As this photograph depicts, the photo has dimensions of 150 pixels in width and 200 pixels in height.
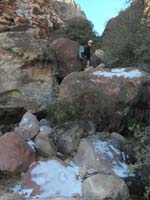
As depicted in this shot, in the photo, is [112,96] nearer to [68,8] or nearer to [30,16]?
[30,16]

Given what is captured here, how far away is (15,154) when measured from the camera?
8.02 meters

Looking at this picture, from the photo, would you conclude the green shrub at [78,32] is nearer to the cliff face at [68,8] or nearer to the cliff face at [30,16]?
the cliff face at [30,16]

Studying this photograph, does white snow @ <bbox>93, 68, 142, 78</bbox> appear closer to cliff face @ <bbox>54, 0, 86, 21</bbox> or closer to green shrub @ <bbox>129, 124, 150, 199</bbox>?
green shrub @ <bbox>129, 124, 150, 199</bbox>

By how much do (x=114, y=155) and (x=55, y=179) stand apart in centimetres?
150

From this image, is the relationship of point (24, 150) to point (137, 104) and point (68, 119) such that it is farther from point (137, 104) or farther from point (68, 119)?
point (137, 104)

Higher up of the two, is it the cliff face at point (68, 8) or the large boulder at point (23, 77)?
the cliff face at point (68, 8)

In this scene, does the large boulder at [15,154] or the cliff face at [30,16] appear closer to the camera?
the large boulder at [15,154]

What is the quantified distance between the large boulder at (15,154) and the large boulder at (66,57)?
15.9ft

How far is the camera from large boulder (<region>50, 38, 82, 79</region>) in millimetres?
13120

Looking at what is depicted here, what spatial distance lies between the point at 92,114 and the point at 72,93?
78 centimetres

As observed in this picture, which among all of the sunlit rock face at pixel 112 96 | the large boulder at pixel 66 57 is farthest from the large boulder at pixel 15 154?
the large boulder at pixel 66 57

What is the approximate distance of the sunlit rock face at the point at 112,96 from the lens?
917 cm

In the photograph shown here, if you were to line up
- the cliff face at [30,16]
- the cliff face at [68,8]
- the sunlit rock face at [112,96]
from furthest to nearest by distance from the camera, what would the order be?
the cliff face at [68,8] < the cliff face at [30,16] < the sunlit rock face at [112,96]

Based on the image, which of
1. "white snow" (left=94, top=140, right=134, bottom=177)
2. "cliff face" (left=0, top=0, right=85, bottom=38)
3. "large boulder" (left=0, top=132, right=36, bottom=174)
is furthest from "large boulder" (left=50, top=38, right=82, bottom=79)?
"large boulder" (left=0, top=132, right=36, bottom=174)
